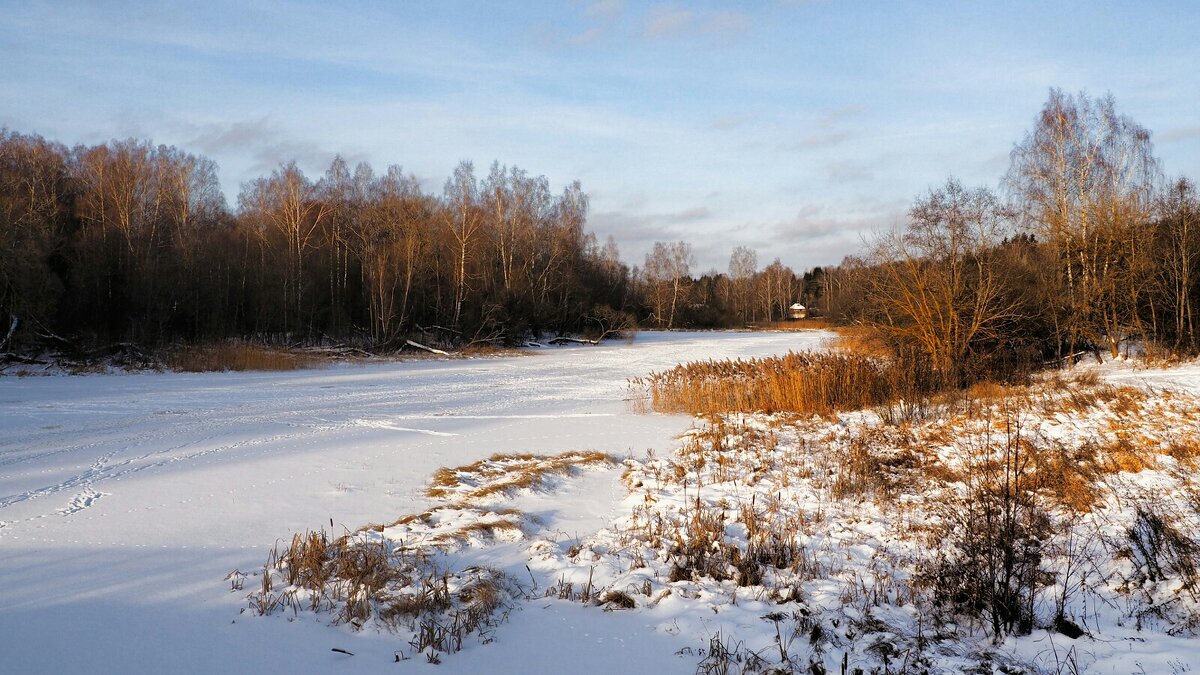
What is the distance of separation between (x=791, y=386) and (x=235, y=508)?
1056 centimetres

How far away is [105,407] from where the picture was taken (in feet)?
49.1

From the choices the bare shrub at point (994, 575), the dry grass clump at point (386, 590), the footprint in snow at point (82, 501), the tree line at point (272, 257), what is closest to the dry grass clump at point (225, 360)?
the tree line at point (272, 257)

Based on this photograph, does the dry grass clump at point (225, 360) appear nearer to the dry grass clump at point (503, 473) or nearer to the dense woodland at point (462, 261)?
the dense woodland at point (462, 261)

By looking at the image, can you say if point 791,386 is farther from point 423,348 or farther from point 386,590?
point 423,348

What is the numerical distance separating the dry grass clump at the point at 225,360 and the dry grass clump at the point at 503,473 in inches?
766

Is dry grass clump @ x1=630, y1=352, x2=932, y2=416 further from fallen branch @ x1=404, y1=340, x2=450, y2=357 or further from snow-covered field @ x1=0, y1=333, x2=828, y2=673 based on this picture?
fallen branch @ x1=404, y1=340, x2=450, y2=357

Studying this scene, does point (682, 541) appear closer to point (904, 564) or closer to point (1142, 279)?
point (904, 564)

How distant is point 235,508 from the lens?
707cm

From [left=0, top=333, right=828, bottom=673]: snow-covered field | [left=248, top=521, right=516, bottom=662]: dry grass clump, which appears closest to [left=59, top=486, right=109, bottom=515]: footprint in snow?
[left=0, top=333, right=828, bottom=673]: snow-covered field

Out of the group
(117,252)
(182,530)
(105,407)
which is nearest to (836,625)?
(182,530)

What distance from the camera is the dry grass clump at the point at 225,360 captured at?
25.1 m

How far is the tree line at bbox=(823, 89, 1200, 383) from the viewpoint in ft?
61.2

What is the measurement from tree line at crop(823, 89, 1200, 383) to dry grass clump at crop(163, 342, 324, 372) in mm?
21865

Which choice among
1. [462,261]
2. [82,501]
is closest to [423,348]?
[462,261]
